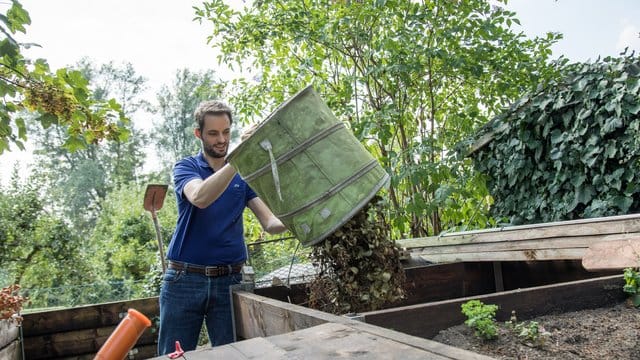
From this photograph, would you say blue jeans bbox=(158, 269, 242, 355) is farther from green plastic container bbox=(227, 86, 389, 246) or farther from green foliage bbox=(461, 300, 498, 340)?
green foliage bbox=(461, 300, 498, 340)

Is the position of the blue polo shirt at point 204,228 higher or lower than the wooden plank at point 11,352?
higher

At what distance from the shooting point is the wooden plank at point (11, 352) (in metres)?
3.82

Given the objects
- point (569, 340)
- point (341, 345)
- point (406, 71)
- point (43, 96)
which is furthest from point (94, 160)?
point (341, 345)

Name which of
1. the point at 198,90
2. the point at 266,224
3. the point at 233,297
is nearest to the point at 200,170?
the point at 266,224

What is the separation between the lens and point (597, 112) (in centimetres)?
361

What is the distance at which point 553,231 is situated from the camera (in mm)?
2490

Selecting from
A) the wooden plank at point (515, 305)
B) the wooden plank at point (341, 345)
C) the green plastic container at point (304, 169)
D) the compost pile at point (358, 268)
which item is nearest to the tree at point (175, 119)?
the compost pile at point (358, 268)

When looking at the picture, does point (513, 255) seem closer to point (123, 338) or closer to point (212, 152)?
point (212, 152)

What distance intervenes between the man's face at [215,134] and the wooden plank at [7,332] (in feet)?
7.40

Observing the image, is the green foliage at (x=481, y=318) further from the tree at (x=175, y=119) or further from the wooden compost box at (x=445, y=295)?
the tree at (x=175, y=119)

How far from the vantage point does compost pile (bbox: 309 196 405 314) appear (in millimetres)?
2123

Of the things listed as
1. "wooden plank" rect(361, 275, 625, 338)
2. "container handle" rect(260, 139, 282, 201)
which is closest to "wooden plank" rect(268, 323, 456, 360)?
"wooden plank" rect(361, 275, 625, 338)

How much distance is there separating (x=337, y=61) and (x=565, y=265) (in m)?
2.99

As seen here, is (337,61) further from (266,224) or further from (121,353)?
(121,353)
